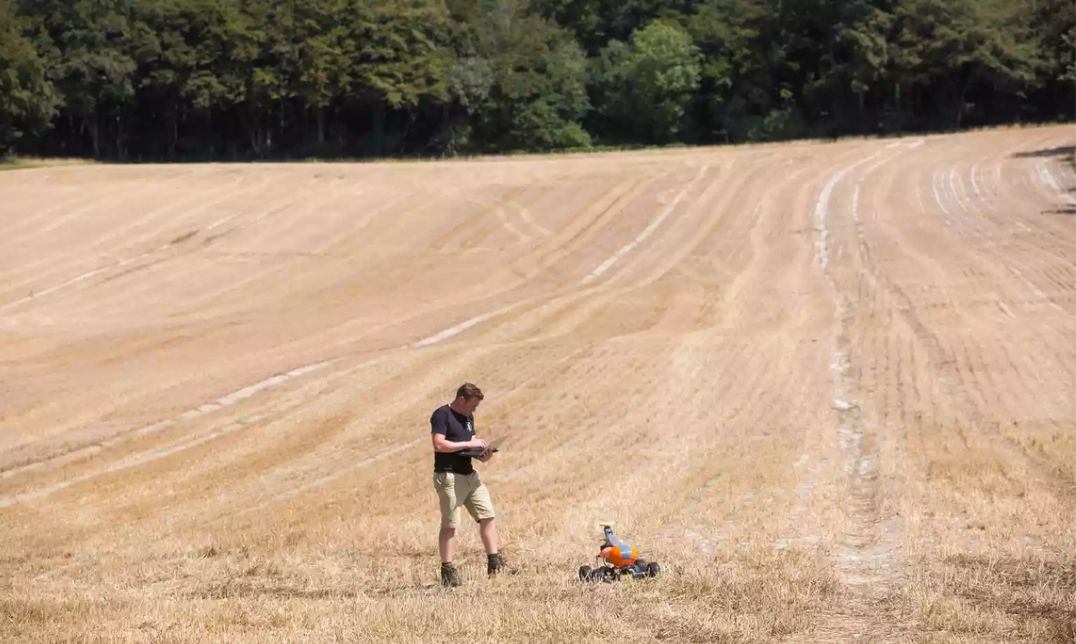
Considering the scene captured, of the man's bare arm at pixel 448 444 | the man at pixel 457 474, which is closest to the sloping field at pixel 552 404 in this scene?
the man at pixel 457 474

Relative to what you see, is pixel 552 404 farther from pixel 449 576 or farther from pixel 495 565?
pixel 449 576

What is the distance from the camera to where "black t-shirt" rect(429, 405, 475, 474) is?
1193cm

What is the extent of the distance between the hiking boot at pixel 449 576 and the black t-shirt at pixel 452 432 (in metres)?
0.94

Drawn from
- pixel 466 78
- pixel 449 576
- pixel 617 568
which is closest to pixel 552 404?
pixel 449 576

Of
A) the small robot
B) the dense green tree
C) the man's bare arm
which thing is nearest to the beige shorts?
the man's bare arm

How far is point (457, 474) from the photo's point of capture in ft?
39.8

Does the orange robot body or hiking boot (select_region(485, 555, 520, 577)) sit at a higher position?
the orange robot body

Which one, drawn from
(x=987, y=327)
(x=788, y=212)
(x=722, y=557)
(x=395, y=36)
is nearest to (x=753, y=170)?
(x=788, y=212)

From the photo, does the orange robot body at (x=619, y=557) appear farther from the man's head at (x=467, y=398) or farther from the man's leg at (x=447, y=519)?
the man's head at (x=467, y=398)

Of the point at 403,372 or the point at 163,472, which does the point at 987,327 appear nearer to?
the point at 403,372

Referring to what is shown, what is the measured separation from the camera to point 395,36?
89312mm

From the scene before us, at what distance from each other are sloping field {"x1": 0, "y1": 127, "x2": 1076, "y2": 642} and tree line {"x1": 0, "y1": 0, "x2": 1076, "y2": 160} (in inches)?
1234

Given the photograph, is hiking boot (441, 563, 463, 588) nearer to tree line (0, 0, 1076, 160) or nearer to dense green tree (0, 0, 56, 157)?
tree line (0, 0, 1076, 160)

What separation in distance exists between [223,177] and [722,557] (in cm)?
4776
